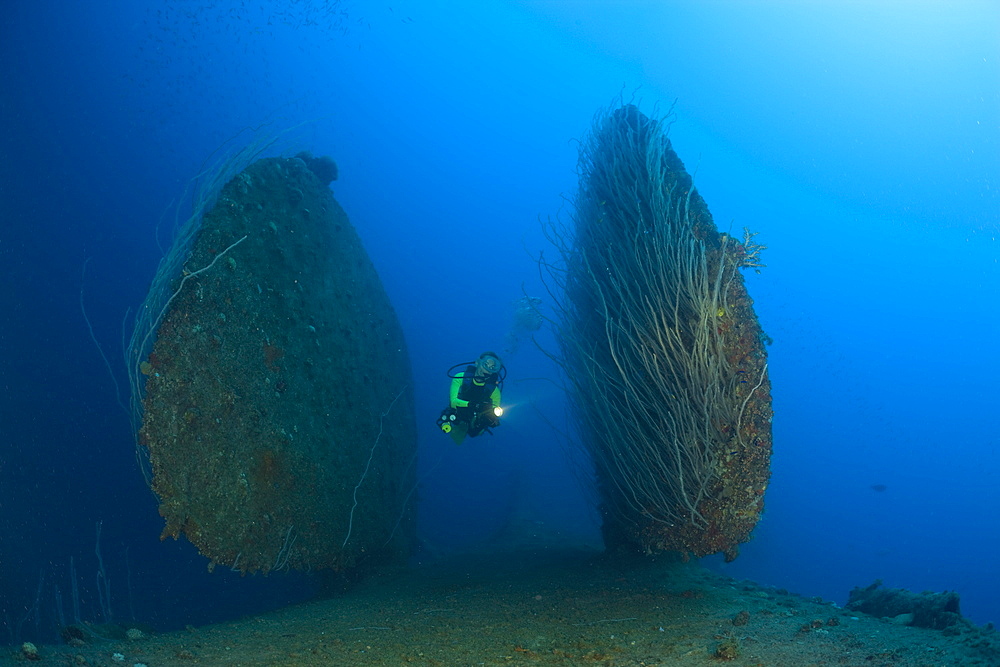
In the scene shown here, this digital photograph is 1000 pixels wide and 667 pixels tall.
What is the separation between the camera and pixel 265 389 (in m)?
4.30

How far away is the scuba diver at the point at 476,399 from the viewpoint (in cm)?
640

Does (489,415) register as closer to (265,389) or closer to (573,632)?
(265,389)

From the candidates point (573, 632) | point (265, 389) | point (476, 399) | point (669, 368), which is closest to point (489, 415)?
point (476, 399)

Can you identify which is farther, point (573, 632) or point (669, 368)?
point (669, 368)

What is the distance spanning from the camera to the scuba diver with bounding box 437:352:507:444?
21.0 feet

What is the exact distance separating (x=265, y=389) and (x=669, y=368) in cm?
363

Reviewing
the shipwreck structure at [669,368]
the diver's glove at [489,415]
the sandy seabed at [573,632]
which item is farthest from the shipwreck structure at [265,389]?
the shipwreck structure at [669,368]

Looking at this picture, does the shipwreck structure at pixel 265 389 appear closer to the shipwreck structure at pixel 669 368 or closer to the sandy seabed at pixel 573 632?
the sandy seabed at pixel 573 632

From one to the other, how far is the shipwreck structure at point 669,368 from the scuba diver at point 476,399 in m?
1.77

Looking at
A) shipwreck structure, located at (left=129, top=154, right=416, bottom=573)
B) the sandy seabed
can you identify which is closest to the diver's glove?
shipwreck structure, located at (left=129, top=154, right=416, bottom=573)

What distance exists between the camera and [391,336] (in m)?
7.54

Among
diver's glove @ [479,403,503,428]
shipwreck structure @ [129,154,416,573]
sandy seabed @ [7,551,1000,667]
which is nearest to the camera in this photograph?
sandy seabed @ [7,551,1000,667]

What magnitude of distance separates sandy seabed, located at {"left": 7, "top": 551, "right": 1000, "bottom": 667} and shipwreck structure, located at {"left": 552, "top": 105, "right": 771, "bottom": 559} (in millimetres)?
587

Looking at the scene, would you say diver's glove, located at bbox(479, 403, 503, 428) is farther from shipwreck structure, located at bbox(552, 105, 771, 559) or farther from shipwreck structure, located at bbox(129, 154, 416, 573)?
shipwreck structure, located at bbox(552, 105, 771, 559)
